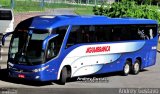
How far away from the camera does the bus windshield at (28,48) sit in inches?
813

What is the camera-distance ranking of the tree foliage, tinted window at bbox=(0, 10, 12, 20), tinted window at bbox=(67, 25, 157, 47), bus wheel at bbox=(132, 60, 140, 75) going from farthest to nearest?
the tree foliage → tinted window at bbox=(0, 10, 12, 20) → bus wheel at bbox=(132, 60, 140, 75) → tinted window at bbox=(67, 25, 157, 47)

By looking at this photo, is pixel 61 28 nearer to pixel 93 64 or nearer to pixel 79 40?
pixel 79 40

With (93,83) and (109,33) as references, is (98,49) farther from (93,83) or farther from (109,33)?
(93,83)

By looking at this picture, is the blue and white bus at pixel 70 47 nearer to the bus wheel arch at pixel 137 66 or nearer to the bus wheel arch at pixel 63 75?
the bus wheel arch at pixel 63 75

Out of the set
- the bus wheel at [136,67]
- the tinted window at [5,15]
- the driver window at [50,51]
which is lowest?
the bus wheel at [136,67]

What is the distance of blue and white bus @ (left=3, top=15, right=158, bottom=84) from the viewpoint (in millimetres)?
20766

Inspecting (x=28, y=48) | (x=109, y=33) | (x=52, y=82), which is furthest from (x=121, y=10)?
(x=28, y=48)

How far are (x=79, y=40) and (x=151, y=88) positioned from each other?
3700 millimetres

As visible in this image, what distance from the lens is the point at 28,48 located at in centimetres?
2088

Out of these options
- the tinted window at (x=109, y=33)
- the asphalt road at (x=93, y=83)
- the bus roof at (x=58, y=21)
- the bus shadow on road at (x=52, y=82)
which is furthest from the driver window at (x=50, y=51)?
the bus shadow on road at (x=52, y=82)

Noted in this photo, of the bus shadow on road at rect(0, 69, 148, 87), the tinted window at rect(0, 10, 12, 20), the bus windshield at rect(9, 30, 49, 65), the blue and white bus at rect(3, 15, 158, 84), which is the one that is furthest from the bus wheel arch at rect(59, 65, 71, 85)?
the tinted window at rect(0, 10, 12, 20)

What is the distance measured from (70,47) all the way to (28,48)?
1.89 metres

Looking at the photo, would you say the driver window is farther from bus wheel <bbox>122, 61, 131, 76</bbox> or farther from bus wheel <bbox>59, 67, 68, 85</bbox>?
bus wheel <bbox>122, 61, 131, 76</bbox>

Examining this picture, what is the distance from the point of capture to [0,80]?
2248cm
